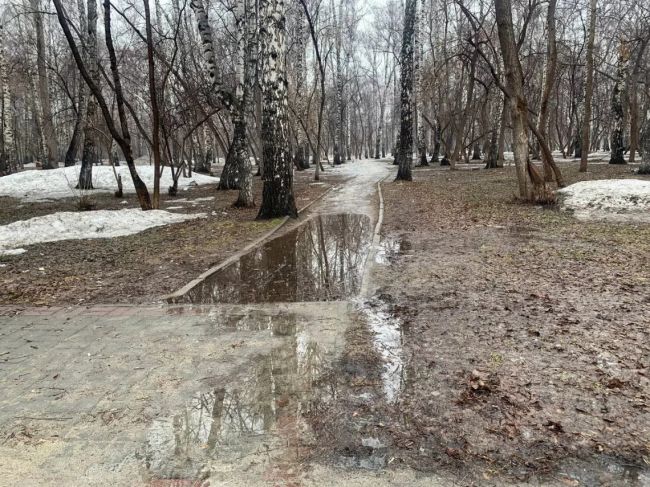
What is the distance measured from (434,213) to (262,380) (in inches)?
318

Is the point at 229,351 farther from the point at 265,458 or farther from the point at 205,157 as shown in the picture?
the point at 205,157

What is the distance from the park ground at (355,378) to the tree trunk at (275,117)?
4.08 m

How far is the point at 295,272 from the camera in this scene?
644 centimetres

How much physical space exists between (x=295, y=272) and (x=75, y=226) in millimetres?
5969

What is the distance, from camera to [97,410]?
122 inches

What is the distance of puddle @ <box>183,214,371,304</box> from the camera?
543cm

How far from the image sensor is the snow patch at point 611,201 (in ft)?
29.5

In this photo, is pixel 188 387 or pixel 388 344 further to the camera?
pixel 388 344

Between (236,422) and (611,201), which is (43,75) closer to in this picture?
(611,201)

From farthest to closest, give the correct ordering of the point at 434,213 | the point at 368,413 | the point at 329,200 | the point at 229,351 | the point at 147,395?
the point at 329,200 → the point at 434,213 → the point at 229,351 → the point at 147,395 → the point at 368,413

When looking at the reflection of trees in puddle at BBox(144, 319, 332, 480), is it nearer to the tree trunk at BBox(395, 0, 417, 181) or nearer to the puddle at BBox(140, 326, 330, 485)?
the puddle at BBox(140, 326, 330, 485)

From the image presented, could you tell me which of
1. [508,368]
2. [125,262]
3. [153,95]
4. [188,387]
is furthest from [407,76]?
[188,387]

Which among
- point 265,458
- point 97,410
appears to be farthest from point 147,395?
point 265,458

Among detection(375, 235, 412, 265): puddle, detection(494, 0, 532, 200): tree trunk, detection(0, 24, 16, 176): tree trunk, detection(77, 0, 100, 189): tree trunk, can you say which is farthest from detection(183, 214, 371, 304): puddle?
detection(0, 24, 16, 176): tree trunk
